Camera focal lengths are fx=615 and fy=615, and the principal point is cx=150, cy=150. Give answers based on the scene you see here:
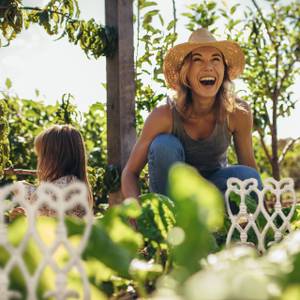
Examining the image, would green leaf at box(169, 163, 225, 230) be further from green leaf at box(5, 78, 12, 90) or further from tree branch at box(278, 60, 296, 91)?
green leaf at box(5, 78, 12, 90)

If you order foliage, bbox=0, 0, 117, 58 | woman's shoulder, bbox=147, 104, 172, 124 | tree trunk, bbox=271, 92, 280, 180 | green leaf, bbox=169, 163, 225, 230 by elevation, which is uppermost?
foliage, bbox=0, 0, 117, 58

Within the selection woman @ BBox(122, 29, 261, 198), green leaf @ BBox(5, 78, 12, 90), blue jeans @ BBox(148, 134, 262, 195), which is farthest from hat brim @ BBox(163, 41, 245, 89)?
green leaf @ BBox(5, 78, 12, 90)

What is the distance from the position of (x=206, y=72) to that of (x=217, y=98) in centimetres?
16

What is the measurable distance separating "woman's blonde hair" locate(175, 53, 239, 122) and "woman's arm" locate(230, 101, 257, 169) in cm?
4

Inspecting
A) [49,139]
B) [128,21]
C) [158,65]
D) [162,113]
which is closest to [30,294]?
[162,113]

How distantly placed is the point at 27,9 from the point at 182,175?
92.4 inches

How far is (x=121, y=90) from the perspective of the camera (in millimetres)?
2799

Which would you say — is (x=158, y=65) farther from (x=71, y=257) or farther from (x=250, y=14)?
(x=71, y=257)

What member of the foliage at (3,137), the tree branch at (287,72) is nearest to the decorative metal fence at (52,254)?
the foliage at (3,137)

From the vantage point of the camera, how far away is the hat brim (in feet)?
8.49

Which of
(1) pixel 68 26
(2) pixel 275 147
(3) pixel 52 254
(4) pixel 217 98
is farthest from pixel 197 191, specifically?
(2) pixel 275 147

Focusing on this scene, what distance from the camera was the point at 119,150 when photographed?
2779 millimetres

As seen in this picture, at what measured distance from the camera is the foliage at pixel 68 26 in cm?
273

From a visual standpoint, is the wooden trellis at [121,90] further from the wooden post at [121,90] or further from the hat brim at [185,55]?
the hat brim at [185,55]
